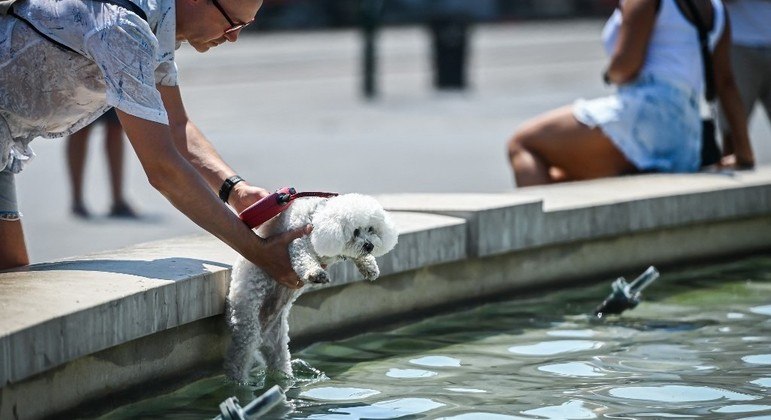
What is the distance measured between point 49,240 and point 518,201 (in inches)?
147

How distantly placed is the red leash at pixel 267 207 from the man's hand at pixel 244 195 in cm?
24

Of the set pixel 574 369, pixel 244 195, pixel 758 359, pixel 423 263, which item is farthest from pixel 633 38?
pixel 244 195

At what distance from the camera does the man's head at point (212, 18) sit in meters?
4.56

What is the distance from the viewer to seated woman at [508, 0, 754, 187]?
7457 mm

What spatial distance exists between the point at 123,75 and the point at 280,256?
0.72 metres

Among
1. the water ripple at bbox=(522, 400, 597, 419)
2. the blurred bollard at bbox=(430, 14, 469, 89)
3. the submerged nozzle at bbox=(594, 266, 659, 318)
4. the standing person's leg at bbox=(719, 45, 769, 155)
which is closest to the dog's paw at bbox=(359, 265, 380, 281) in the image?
the water ripple at bbox=(522, 400, 597, 419)

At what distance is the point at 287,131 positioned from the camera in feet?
51.0

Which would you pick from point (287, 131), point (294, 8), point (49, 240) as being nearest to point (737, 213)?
point (49, 240)

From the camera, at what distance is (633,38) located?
7426 millimetres

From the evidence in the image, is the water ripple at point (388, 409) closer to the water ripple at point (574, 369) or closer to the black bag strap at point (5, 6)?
the water ripple at point (574, 369)

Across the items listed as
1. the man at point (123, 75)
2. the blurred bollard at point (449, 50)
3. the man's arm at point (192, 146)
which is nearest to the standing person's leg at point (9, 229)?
the man at point (123, 75)

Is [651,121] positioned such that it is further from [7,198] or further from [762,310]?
[7,198]

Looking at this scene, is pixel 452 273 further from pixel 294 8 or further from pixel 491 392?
pixel 294 8

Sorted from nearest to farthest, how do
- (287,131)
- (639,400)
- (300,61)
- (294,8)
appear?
(639,400) → (287,131) → (300,61) → (294,8)
